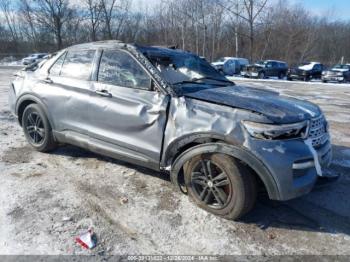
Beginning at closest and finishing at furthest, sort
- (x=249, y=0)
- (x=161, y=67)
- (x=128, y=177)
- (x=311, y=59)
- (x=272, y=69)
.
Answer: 1. (x=161, y=67)
2. (x=128, y=177)
3. (x=272, y=69)
4. (x=249, y=0)
5. (x=311, y=59)

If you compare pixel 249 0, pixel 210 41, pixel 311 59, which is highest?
pixel 249 0

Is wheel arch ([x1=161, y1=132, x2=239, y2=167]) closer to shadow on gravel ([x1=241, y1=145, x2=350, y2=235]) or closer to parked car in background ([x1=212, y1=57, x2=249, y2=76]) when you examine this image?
shadow on gravel ([x1=241, y1=145, x2=350, y2=235])

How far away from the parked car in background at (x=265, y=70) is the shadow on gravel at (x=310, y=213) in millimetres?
21663

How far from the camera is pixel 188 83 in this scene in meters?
3.81

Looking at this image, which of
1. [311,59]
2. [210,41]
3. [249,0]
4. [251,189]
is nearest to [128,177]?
[251,189]

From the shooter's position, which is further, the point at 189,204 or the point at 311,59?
the point at 311,59

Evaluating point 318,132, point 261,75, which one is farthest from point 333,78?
point 318,132

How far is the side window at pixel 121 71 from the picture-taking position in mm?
3656

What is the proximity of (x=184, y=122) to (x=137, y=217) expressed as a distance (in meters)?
1.09

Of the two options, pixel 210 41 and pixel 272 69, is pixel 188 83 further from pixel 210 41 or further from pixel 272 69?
pixel 210 41

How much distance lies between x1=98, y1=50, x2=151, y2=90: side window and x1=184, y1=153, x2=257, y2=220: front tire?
1.09 m

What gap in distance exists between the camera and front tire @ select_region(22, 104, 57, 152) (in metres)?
4.68

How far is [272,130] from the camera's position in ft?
9.45

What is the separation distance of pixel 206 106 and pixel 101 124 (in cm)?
145
